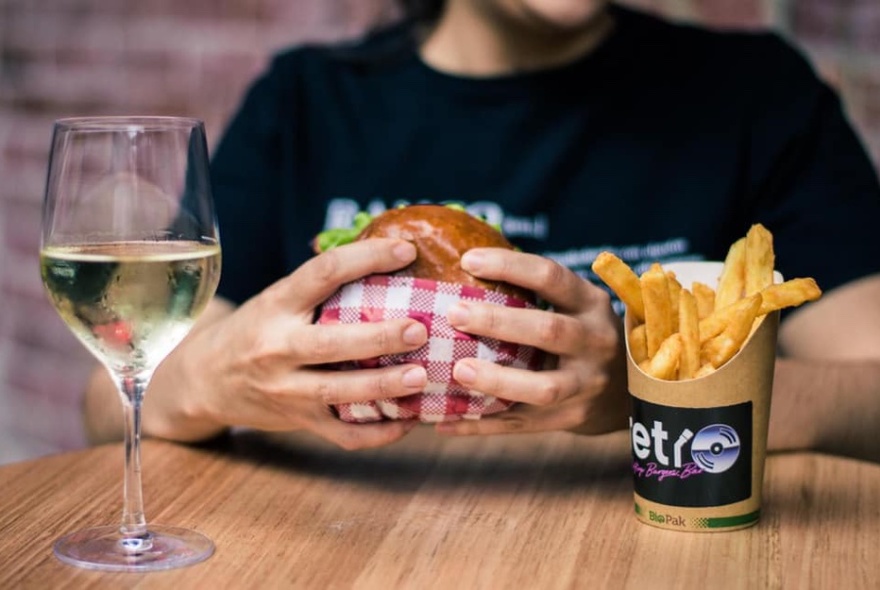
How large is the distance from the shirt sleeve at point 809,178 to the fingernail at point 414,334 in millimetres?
791

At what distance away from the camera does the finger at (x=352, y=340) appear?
1.06 m

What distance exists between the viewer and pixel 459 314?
1060 mm

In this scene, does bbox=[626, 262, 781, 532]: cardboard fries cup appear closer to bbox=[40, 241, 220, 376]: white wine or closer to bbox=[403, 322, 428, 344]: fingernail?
bbox=[403, 322, 428, 344]: fingernail

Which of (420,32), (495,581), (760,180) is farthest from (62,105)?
(495,581)

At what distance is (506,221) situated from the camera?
69.7 inches

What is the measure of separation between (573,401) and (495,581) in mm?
302

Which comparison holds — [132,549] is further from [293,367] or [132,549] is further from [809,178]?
[809,178]

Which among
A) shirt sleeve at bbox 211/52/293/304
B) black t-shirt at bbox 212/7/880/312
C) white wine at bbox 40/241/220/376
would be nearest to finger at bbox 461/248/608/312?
white wine at bbox 40/241/220/376

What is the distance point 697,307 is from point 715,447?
0.40 feet

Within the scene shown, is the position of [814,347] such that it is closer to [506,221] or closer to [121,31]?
[506,221]

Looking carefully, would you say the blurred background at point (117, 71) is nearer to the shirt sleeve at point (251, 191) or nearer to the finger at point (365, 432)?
the shirt sleeve at point (251, 191)

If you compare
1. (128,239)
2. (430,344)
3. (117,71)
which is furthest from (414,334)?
(117,71)

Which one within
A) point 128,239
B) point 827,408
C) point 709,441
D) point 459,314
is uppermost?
point 128,239

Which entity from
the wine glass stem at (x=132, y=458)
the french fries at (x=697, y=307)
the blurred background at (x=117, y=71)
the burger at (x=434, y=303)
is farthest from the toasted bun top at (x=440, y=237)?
the blurred background at (x=117, y=71)
